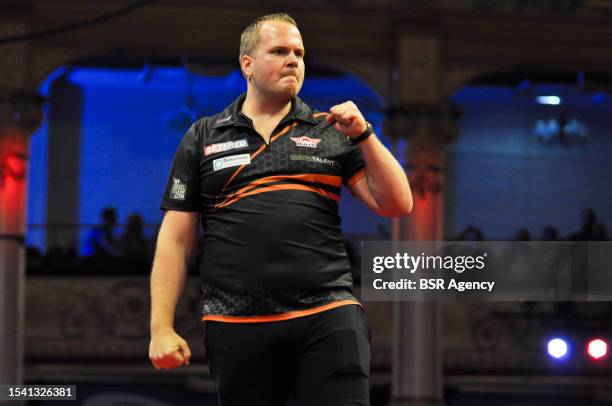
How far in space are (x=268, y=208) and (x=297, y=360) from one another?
1.25 ft

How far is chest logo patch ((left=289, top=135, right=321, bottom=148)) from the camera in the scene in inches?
97.3

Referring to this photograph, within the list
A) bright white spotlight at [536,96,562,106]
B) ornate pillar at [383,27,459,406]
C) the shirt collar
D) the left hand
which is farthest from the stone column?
the left hand

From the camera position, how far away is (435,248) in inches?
329

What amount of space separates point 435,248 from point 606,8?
3.27 meters

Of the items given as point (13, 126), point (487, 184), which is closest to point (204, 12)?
point (13, 126)

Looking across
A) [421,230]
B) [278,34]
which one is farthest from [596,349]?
[278,34]

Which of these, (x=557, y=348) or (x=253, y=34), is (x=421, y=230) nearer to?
(x=557, y=348)

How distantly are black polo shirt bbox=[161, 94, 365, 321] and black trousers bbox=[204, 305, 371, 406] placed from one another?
0.12 ft

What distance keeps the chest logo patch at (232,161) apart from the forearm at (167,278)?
238 mm

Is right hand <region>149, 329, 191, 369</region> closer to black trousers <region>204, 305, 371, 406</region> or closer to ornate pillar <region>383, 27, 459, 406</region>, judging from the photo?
black trousers <region>204, 305, 371, 406</region>

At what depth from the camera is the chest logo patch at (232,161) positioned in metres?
2.45

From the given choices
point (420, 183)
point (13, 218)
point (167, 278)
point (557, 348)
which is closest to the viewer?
point (167, 278)

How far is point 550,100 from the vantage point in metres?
13.4

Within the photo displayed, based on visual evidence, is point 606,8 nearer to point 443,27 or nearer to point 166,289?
point 443,27
